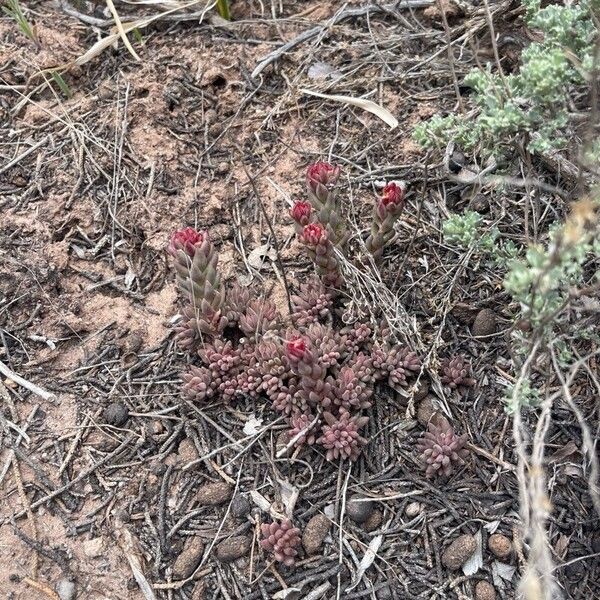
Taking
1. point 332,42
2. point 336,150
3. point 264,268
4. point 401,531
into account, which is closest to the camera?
point 401,531

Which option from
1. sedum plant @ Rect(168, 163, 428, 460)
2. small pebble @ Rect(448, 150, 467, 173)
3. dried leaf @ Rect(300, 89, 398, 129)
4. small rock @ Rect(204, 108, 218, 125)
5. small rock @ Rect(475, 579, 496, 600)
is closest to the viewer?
small rock @ Rect(475, 579, 496, 600)

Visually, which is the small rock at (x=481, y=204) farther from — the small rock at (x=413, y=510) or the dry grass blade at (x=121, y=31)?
the dry grass blade at (x=121, y=31)

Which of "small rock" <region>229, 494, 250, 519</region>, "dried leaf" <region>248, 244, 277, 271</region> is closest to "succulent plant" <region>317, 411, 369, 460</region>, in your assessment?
"small rock" <region>229, 494, 250, 519</region>

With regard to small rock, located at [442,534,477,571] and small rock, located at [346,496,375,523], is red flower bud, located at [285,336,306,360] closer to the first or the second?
small rock, located at [346,496,375,523]

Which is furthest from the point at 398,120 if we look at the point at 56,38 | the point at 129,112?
the point at 56,38

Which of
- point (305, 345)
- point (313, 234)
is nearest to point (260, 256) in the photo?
point (313, 234)

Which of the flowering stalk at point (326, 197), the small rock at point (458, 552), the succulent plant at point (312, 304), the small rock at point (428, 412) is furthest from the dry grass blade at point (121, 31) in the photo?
the small rock at point (458, 552)

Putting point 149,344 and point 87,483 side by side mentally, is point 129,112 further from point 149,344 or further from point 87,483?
point 87,483
